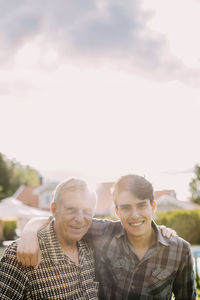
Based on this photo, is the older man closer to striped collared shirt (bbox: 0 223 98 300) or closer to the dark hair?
striped collared shirt (bbox: 0 223 98 300)

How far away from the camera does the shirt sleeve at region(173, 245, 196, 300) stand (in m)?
2.71

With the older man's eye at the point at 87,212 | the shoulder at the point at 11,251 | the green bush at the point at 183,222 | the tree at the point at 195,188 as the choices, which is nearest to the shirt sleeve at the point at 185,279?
the older man's eye at the point at 87,212

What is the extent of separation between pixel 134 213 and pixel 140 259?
38 centimetres

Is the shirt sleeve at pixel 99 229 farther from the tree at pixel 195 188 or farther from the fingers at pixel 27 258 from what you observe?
the tree at pixel 195 188

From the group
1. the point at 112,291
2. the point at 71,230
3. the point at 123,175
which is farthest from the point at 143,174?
the point at 112,291

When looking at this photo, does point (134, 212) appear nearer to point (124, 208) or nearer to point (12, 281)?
point (124, 208)

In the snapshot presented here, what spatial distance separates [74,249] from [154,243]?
633 mm

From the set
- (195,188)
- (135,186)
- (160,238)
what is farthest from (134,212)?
(195,188)

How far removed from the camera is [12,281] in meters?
2.29

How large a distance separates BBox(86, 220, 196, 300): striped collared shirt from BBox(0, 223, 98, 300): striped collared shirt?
5.0 inches

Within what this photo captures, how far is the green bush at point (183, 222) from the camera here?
63.2 feet

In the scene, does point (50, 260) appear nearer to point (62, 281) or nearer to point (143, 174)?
point (62, 281)

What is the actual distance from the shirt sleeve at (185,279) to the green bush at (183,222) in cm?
1676

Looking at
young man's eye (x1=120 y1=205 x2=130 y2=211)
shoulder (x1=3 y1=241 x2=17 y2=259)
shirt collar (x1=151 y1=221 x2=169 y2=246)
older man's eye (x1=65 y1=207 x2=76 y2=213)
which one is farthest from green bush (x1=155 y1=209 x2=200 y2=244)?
shoulder (x1=3 y1=241 x2=17 y2=259)
